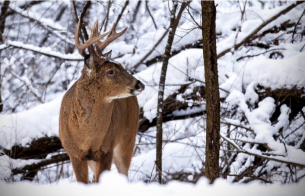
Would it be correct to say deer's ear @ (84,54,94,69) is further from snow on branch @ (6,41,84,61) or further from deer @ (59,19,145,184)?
snow on branch @ (6,41,84,61)

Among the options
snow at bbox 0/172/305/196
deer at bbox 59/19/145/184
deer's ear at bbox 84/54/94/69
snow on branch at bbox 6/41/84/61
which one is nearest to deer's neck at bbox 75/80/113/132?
deer at bbox 59/19/145/184

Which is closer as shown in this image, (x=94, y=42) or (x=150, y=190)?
(x=150, y=190)

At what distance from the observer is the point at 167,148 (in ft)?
27.9

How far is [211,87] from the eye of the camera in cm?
450

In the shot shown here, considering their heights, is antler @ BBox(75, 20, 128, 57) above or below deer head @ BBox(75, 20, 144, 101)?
above

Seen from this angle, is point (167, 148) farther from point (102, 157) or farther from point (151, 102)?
point (102, 157)

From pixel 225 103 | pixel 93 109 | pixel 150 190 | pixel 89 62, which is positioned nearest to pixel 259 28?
pixel 225 103

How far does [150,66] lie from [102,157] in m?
3.64

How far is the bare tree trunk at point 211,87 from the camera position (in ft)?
14.6

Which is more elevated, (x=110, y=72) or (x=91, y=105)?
(x=110, y=72)

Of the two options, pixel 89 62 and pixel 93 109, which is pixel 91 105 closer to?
pixel 93 109

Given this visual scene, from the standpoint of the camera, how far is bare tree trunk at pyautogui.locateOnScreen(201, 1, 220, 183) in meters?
4.46

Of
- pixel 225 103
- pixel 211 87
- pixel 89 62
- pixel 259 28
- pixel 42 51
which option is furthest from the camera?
pixel 42 51

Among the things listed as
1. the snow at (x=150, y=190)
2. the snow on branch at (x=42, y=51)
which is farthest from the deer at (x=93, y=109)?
the snow on branch at (x=42, y=51)
